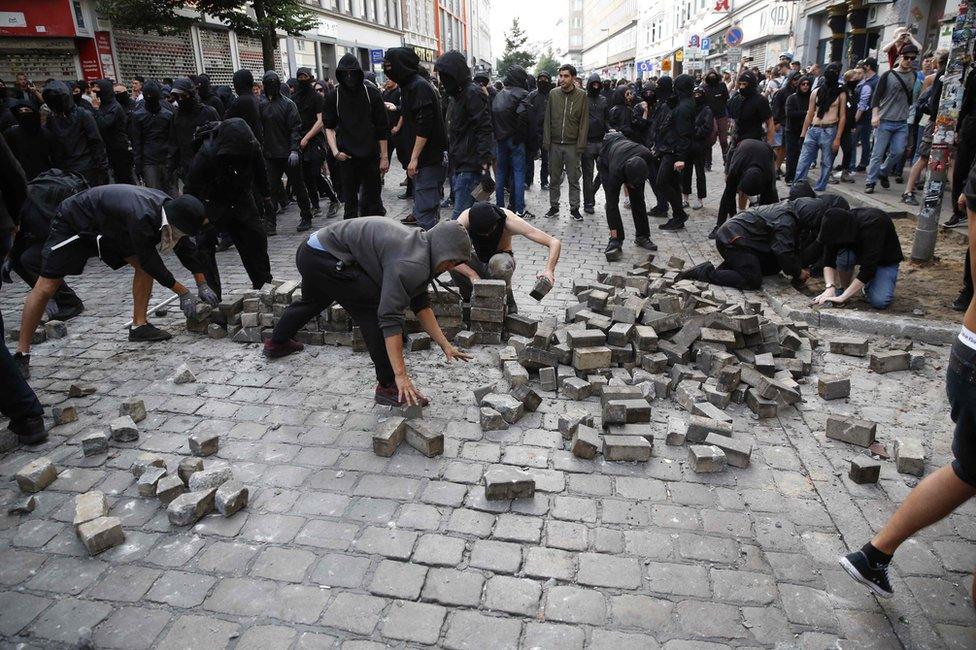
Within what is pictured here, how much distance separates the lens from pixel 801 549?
305 centimetres

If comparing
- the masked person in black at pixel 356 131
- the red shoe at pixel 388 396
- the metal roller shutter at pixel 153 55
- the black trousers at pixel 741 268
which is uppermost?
the metal roller shutter at pixel 153 55

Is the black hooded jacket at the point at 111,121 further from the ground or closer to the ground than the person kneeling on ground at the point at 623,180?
further from the ground

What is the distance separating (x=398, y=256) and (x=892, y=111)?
10289 mm

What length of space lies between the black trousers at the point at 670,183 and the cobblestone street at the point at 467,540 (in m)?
5.04

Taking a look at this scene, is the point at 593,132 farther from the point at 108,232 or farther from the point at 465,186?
the point at 108,232

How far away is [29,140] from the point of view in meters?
8.12

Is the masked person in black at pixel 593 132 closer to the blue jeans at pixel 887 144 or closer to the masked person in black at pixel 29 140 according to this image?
the blue jeans at pixel 887 144

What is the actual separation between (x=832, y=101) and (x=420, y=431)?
32.3 feet

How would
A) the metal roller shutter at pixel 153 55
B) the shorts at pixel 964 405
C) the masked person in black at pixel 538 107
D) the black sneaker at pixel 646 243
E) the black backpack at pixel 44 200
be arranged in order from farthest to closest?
the metal roller shutter at pixel 153 55, the masked person in black at pixel 538 107, the black sneaker at pixel 646 243, the black backpack at pixel 44 200, the shorts at pixel 964 405

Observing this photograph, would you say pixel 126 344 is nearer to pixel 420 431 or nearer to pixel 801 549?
pixel 420 431

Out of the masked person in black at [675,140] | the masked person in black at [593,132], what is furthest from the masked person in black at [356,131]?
the masked person in black at [675,140]

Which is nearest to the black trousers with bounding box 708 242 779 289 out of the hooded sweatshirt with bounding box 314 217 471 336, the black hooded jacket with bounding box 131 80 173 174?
the hooded sweatshirt with bounding box 314 217 471 336

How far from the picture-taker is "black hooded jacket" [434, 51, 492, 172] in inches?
314

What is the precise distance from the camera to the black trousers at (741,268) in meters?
6.80
